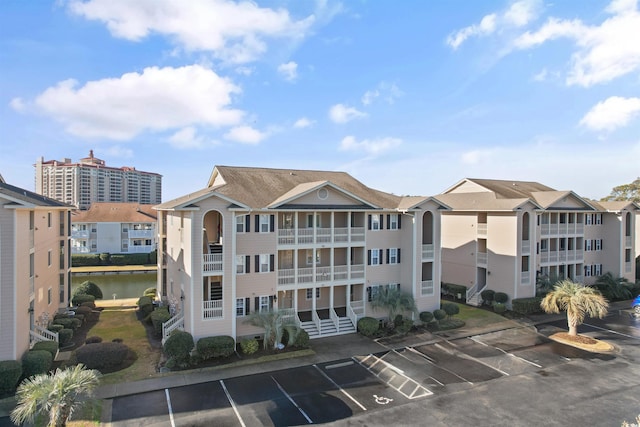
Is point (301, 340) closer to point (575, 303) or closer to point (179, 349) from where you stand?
point (179, 349)

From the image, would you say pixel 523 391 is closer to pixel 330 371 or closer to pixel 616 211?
pixel 330 371

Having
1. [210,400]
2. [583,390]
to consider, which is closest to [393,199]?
[583,390]

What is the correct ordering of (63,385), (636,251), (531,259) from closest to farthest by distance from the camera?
(63,385), (531,259), (636,251)

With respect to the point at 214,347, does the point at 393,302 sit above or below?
above

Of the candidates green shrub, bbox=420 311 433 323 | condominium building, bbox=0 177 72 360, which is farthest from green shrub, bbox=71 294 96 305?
green shrub, bbox=420 311 433 323

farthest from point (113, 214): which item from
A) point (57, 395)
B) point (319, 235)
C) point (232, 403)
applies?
point (57, 395)

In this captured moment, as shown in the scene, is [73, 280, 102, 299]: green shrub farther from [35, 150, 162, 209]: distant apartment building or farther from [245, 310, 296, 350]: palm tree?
[35, 150, 162, 209]: distant apartment building

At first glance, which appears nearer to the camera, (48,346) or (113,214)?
(48,346)
